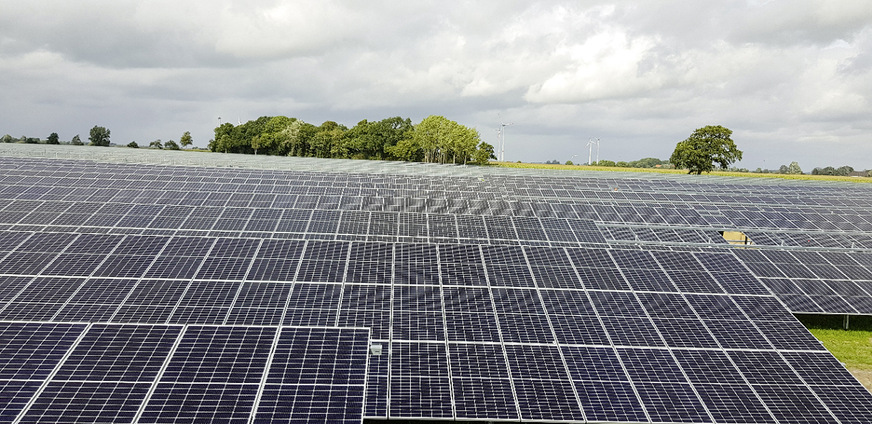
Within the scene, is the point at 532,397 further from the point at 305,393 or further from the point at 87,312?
the point at 87,312

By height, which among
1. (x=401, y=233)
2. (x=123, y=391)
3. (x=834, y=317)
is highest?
(x=401, y=233)

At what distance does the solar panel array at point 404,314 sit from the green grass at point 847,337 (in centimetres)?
162

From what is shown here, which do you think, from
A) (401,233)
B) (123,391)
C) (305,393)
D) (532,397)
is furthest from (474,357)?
(401,233)

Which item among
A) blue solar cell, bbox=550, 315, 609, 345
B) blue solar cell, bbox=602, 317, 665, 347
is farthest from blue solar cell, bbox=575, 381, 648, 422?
blue solar cell, bbox=602, 317, 665, 347

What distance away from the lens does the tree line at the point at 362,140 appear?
112 metres

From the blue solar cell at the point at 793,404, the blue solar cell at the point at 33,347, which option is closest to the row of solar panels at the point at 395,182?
the blue solar cell at the point at 33,347

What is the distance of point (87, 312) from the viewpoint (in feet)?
53.8

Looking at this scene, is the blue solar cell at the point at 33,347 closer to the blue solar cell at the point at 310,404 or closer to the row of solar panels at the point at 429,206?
the blue solar cell at the point at 310,404

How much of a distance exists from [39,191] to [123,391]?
84.5ft

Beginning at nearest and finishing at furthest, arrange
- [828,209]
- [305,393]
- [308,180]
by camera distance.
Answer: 1. [305,393]
2. [308,180]
3. [828,209]

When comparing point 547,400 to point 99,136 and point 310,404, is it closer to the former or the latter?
point 310,404

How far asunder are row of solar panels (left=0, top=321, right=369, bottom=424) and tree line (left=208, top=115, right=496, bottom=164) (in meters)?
96.8

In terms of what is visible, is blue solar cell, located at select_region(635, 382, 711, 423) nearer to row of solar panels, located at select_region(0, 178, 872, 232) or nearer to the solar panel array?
the solar panel array

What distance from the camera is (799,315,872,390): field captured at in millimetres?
22216
